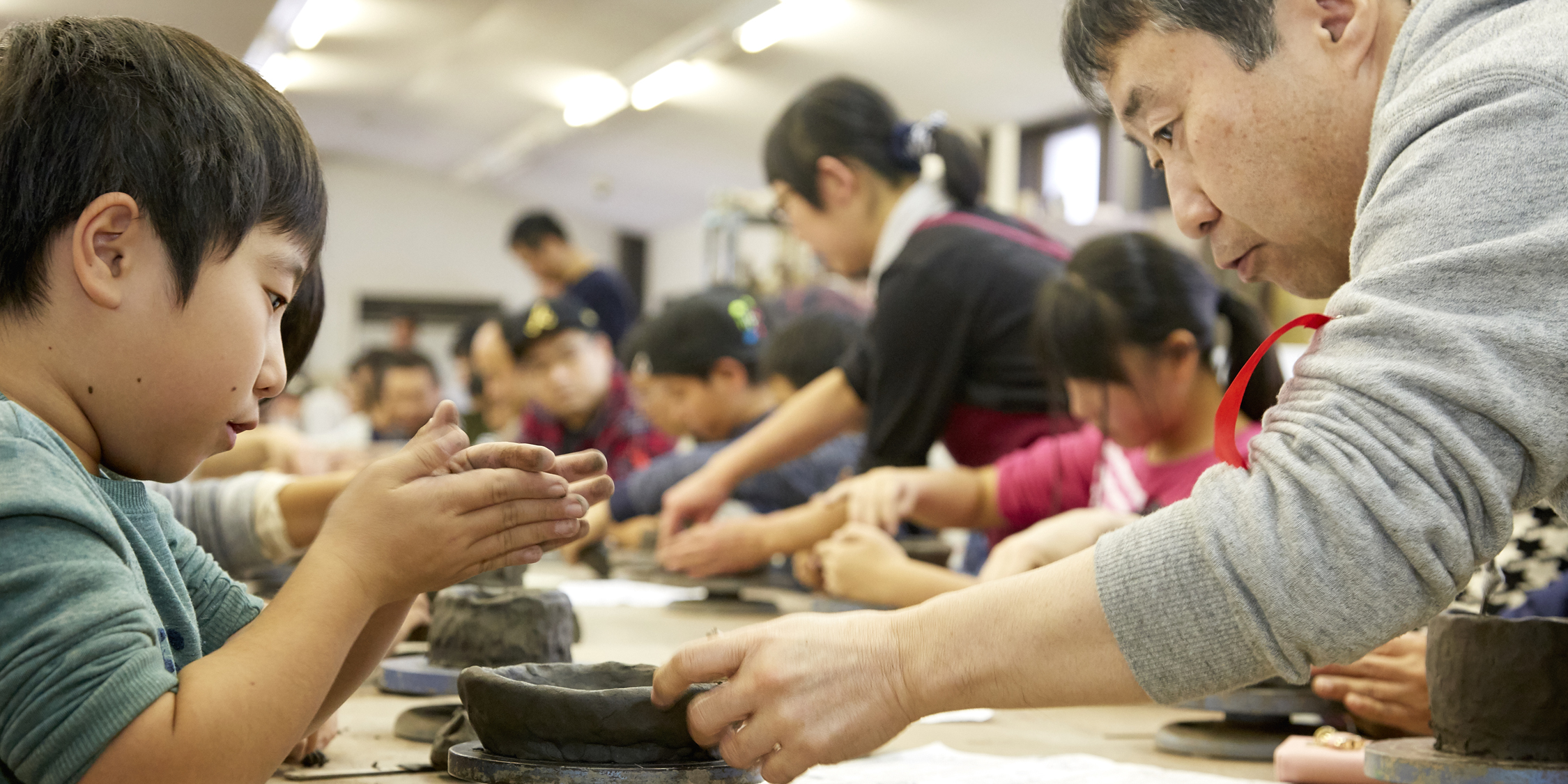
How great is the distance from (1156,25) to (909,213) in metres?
1.61

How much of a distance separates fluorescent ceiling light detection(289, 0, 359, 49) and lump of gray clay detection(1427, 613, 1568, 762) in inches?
317

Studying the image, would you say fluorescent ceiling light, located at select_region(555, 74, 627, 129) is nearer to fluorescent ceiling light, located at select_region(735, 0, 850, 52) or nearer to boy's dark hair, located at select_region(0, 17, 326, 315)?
fluorescent ceiling light, located at select_region(735, 0, 850, 52)

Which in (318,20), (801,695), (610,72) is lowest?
(801,695)

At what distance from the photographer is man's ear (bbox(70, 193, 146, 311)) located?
0.75 m

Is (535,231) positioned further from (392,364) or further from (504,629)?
(504,629)

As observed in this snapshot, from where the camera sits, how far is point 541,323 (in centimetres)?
384

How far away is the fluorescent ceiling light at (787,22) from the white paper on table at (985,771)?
5852 mm

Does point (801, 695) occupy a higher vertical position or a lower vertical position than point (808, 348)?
higher

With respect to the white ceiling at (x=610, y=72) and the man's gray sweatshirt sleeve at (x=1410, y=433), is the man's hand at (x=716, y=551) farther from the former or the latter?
the white ceiling at (x=610, y=72)

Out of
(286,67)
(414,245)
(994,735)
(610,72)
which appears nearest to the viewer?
(994,735)

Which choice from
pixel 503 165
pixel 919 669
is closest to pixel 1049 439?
pixel 919 669

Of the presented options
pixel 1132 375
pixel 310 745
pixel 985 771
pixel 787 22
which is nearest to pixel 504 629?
pixel 310 745

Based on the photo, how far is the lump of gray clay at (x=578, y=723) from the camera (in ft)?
2.76

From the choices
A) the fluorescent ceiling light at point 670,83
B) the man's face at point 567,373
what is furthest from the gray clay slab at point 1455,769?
the fluorescent ceiling light at point 670,83
